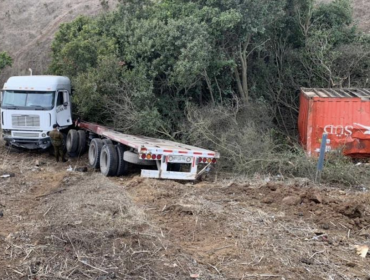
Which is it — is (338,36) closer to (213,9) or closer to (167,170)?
(213,9)

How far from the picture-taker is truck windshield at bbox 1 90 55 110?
14180 millimetres

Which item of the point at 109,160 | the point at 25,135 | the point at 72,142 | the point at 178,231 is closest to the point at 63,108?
the point at 72,142

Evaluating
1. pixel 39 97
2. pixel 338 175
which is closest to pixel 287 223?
pixel 338 175

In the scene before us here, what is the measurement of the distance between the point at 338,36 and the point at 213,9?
5743 mm

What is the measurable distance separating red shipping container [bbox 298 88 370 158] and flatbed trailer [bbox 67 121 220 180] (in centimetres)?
356

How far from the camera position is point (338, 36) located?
17.0 metres

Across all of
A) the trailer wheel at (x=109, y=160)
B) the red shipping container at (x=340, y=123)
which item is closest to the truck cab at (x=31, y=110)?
the trailer wheel at (x=109, y=160)

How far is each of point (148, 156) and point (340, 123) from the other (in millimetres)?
5947

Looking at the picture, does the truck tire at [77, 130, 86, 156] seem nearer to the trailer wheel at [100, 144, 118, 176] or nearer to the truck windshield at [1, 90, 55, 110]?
the truck windshield at [1, 90, 55, 110]

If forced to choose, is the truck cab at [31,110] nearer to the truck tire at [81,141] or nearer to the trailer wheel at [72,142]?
the trailer wheel at [72,142]

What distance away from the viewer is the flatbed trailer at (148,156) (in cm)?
1038

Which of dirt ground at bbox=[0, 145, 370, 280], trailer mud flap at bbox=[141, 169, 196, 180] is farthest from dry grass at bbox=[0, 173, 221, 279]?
Answer: trailer mud flap at bbox=[141, 169, 196, 180]

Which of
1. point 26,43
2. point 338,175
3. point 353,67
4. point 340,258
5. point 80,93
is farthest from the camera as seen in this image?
point 26,43

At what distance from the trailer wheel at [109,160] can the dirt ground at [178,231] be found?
1371mm
